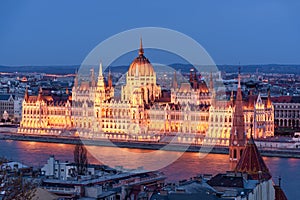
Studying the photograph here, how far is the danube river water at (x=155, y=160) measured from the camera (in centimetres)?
1716

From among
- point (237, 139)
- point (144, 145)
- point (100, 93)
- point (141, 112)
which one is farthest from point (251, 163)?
point (100, 93)

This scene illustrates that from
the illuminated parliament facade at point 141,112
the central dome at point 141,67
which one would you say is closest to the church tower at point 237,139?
the illuminated parliament facade at point 141,112

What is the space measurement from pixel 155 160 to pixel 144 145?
493 centimetres

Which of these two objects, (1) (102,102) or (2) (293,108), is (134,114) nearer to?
(1) (102,102)

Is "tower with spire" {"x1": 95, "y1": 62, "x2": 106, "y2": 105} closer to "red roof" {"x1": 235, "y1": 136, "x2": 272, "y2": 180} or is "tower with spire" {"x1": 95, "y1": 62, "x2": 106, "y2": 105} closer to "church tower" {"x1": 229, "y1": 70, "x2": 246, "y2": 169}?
"church tower" {"x1": 229, "y1": 70, "x2": 246, "y2": 169}

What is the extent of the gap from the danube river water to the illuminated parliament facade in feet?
9.25

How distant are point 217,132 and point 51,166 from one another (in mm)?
13109

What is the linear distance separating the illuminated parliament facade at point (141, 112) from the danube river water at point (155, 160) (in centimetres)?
282

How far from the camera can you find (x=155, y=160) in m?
20.5

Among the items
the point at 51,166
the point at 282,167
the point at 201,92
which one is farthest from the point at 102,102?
the point at 51,166

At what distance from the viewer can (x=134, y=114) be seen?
28.1 metres

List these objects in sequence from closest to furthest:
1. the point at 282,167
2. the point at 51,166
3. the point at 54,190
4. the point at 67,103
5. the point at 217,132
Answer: the point at 54,190 → the point at 51,166 → the point at 282,167 → the point at 217,132 → the point at 67,103

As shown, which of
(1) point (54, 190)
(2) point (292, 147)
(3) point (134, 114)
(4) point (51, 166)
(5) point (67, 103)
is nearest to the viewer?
(1) point (54, 190)

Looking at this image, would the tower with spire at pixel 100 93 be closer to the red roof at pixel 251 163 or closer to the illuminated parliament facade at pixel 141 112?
the illuminated parliament facade at pixel 141 112
